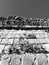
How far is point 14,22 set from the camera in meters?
3.55

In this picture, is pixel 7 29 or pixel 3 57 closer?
pixel 3 57

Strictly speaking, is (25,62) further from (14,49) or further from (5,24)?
(5,24)

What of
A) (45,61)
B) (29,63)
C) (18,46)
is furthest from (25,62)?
(18,46)

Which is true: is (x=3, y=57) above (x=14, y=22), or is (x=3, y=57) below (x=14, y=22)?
below

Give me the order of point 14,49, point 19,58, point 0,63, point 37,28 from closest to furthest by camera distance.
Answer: point 0,63, point 19,58, point 14,49, point 37,28

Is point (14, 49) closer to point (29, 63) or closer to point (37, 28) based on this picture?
point (29, 63)

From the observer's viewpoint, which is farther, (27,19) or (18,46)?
(27,19)

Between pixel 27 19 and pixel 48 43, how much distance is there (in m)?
1.70

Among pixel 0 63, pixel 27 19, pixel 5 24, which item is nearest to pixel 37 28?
pixel 27 19

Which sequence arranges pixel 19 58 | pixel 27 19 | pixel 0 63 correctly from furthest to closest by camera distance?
pixel 27 19 < pixel 19 58 < pixel 0 63

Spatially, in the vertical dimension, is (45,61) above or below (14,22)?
below

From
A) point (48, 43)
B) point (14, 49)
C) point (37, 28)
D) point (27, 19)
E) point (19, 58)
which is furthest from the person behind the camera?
point (27, 19)

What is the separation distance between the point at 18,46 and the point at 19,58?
16.2 inches

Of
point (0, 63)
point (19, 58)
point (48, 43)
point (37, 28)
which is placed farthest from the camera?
point (37, 28)
